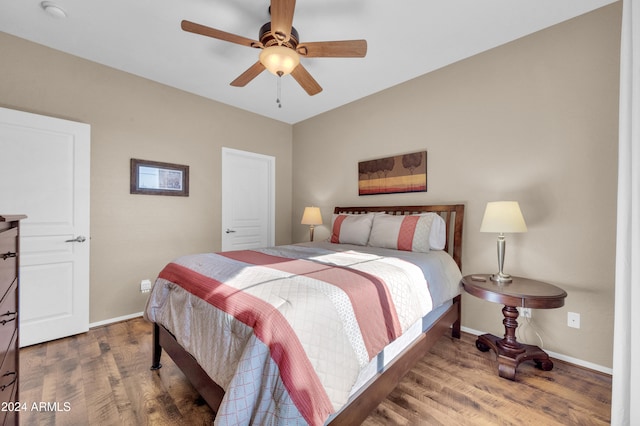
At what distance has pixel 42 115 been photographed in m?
2.44

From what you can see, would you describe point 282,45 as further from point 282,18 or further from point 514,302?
point 514,302

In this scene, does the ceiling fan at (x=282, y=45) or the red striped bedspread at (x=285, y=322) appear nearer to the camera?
the red striped bedspread at (x=285, y=322)

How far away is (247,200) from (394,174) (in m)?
2.15

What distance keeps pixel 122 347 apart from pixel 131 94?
2543 mm

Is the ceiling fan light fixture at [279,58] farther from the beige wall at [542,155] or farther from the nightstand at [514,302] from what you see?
the nightstand at [514,302]

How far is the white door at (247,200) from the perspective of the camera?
3.79 meters

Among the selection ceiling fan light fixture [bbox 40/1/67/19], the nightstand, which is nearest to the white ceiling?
ceiling fan light fixture [bbox 40/1/67/19]

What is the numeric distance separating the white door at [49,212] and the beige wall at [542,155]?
10.9 ft

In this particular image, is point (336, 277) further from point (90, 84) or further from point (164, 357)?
point (90, 84)

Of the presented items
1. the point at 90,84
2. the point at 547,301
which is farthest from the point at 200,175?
the point at 547,301

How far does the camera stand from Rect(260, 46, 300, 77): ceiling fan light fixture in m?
1.84

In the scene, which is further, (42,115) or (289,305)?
(42,115)

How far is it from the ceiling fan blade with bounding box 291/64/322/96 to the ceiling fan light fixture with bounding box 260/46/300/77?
6.8 inches

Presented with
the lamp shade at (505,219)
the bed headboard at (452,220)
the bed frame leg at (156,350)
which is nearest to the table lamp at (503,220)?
the lamp shade at (505,219)
